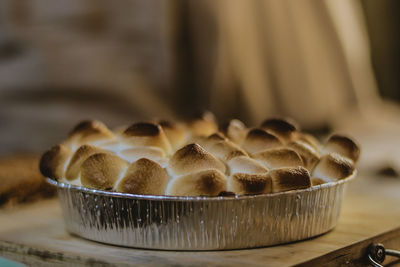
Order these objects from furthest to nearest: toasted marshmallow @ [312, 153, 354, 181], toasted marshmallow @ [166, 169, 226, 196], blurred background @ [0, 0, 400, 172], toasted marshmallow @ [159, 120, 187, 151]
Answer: blurred background @ [0, 0, 400, 172]
toasted marshmallow @ [159, 120, 187, 151]
toasted marshmallow @ [312, 153, 354, 181]
toasted marshmallow @ [166, 169, 226, 196]

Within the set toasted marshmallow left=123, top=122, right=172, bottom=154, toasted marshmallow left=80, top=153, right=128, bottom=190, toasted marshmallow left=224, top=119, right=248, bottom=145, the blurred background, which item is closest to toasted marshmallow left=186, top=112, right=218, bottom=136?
toasted marshmallow left=224, top=119, right=248, bottom=145

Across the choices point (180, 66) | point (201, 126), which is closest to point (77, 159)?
point (201, 126)

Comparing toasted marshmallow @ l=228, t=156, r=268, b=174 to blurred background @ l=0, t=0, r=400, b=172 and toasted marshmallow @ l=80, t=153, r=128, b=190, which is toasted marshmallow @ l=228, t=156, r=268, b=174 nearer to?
toasted marshmallow @ l=80, t=153, r=128, b=190

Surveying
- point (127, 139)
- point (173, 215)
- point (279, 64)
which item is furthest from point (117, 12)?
point (173, 215)

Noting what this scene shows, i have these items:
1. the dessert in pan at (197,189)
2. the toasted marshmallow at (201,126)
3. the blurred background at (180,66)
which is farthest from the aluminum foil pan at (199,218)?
the blurred background at (180,66)

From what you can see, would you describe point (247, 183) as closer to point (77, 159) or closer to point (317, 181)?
point (317, 181)

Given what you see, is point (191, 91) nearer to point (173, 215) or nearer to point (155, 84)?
point (155, 84)

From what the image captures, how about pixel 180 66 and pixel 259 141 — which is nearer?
pixel 259 141
